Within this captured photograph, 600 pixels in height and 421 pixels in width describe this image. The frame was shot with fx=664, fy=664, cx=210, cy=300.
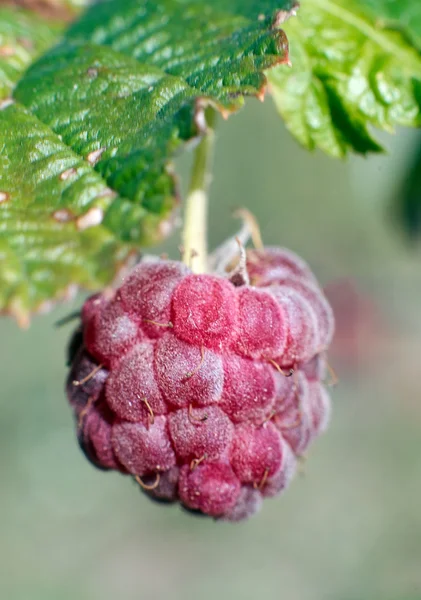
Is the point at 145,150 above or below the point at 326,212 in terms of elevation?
A: below

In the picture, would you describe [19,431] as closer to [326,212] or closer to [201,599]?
[201,599]

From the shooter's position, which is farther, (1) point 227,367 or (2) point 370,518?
(2) point 370,518

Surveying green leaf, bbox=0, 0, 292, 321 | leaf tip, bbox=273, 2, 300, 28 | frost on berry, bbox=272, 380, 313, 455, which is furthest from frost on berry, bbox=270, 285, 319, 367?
leaf tip, bbox=273, 2, 300, 28

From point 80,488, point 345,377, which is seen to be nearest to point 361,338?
point 345,377

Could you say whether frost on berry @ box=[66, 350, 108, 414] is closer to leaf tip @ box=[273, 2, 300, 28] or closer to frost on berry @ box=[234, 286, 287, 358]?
frost on berry @ box=[234, 286, 287, 358]

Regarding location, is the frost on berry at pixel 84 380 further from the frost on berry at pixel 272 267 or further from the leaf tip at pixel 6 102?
the leaf tip at pixel 6 102

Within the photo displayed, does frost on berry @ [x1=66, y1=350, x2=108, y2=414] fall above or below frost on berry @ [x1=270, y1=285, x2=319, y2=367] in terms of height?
below
